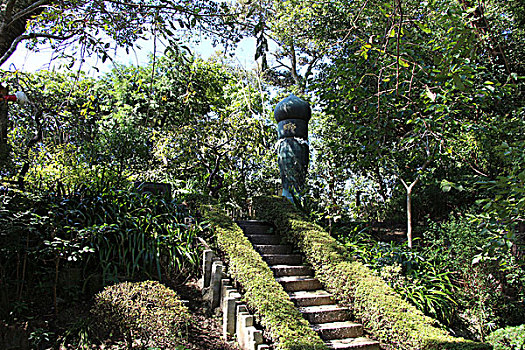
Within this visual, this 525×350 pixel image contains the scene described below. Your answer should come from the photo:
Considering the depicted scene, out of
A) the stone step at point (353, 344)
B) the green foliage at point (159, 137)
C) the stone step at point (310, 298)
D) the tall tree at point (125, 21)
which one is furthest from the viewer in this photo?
the green foliage at point (159, 137)

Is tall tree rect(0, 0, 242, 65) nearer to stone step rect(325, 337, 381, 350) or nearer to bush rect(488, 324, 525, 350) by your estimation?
stone step rect(325, 337, 381, 350)

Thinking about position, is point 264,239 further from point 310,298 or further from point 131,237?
point 131,237

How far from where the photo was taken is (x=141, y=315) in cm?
309

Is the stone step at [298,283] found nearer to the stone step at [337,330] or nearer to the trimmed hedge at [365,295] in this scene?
the trimmed hedge at [365,295]

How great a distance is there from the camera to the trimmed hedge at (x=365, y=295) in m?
3.41

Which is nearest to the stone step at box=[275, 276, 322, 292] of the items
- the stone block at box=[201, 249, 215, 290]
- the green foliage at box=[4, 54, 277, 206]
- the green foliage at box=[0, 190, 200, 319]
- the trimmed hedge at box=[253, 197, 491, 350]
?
the trimmed hedge at box=[253, 197, 491, 350]

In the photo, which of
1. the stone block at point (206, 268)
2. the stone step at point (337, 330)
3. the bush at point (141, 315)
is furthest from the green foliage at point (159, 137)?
the stone step at point (337, 330)

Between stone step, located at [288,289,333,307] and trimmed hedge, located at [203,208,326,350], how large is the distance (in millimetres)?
403

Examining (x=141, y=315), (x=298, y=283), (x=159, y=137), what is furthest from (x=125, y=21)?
(x=159, y=137)

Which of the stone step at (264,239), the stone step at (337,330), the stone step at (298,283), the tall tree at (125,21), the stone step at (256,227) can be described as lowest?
the stone step at (337,330)

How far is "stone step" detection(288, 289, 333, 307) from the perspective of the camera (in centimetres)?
426

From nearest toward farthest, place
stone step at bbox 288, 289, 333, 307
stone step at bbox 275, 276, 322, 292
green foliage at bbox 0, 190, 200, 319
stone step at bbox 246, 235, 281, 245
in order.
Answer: green foliage at bbox 0, 190, 200, 319
stone step at bbox 288, 289, 333, 307
stone step at bbox 275, 276, 322, 292
stone step at bbox 246, 235, 281, 245

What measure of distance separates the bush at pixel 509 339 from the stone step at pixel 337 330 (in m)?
1.40

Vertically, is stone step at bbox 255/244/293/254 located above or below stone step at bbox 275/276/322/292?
above
